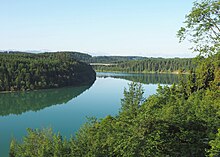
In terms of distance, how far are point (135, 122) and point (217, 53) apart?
198 inches

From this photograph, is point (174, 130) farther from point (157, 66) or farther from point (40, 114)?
point (157, 66)

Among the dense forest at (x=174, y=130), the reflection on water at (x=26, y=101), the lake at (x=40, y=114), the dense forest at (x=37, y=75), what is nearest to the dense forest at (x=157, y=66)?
the dense forest at (x=37, y=75)

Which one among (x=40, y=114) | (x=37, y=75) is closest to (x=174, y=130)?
(x=40, y=114)

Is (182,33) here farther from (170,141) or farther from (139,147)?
(170,141)

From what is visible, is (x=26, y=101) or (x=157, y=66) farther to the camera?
(x=157, y=66)

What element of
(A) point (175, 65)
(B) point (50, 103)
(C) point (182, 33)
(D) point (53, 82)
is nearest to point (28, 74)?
(D) point (53, 82)

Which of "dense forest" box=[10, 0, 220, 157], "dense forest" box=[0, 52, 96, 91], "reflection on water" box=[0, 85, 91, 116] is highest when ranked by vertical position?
"dense forest" box=[10, 0, 220, 157]

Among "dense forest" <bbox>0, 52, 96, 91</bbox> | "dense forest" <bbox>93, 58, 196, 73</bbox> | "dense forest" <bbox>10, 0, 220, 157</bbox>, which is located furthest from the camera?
"dense forest" <bbox>93, 58, 196, 73</bbox>

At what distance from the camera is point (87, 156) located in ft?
43.9

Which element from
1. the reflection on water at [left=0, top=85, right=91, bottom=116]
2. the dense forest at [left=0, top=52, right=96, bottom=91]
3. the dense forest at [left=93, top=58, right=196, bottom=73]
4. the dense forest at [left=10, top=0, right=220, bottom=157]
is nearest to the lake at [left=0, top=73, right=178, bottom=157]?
the reflection on water at [left=0, top=85, right=91, bottom=116]

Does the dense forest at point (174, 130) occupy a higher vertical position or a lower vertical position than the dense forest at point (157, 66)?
higher

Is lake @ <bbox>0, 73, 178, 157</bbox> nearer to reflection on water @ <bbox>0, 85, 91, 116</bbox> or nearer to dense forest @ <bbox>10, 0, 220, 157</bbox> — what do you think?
reflection on water @ <bbox>0, 85, 91, 116</bbox>

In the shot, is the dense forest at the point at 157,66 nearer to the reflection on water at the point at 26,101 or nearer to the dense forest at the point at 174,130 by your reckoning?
the reflection on water at the point at 26,101

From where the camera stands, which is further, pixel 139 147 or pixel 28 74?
pixel 28 74
